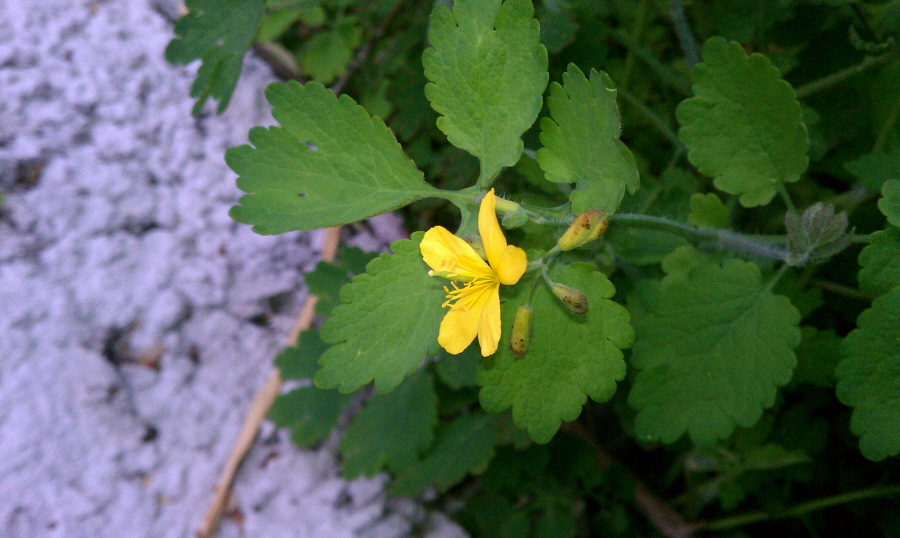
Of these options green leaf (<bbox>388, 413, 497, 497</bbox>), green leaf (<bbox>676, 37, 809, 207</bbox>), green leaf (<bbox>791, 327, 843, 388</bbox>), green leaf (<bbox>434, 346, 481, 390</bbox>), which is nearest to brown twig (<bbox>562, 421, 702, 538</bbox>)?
green leaf (<bbox>388, 413, 497, 497</bbox>)

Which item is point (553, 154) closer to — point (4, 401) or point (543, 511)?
point (543, 511)

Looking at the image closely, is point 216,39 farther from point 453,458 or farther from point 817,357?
point 817,357

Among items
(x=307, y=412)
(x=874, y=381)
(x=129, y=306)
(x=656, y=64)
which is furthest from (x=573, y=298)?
(x=129, y=306)

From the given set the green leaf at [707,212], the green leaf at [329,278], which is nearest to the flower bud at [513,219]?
the green leaf at [707,212]

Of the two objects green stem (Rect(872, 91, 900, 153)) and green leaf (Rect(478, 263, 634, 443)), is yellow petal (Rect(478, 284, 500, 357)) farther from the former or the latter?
green stem (Rect(872, 91, 900, 153))

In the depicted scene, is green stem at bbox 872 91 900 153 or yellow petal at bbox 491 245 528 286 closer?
yellow petal at bbox 491 245 528 286

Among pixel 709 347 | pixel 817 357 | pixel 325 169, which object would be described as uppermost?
pixel 325 169
